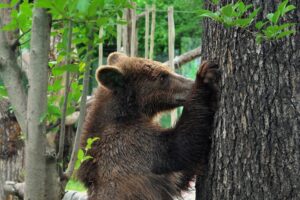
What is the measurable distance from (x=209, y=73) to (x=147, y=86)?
57.9 inches

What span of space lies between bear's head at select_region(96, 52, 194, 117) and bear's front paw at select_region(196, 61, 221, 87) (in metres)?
0.95

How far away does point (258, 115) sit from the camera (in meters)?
3.36

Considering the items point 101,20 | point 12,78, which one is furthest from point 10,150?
point 101,20

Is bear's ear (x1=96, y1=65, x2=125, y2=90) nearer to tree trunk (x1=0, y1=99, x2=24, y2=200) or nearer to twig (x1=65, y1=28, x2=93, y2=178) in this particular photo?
twig (x1=65, y1=28, x2=93, y2=178)

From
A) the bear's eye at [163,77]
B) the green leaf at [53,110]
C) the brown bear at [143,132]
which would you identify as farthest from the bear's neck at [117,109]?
the green leaf at [53,110]

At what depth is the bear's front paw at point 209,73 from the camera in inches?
147

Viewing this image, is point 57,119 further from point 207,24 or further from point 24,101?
point 207,24

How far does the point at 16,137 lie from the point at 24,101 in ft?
18.9

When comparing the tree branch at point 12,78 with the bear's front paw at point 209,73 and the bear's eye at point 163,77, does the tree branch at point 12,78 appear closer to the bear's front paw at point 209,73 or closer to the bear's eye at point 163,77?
the bear's front paw at point 209,73

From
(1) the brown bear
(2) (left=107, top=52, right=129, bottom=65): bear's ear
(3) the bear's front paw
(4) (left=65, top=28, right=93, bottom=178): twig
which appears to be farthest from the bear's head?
(4) (left=65, top=28, right=93, bottom=178): twig

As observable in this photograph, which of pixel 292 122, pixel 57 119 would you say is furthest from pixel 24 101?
pixel 292 122

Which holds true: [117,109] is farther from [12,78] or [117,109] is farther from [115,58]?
[12,78]

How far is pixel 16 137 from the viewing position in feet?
28.3

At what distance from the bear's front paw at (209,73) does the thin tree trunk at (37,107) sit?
133cm
